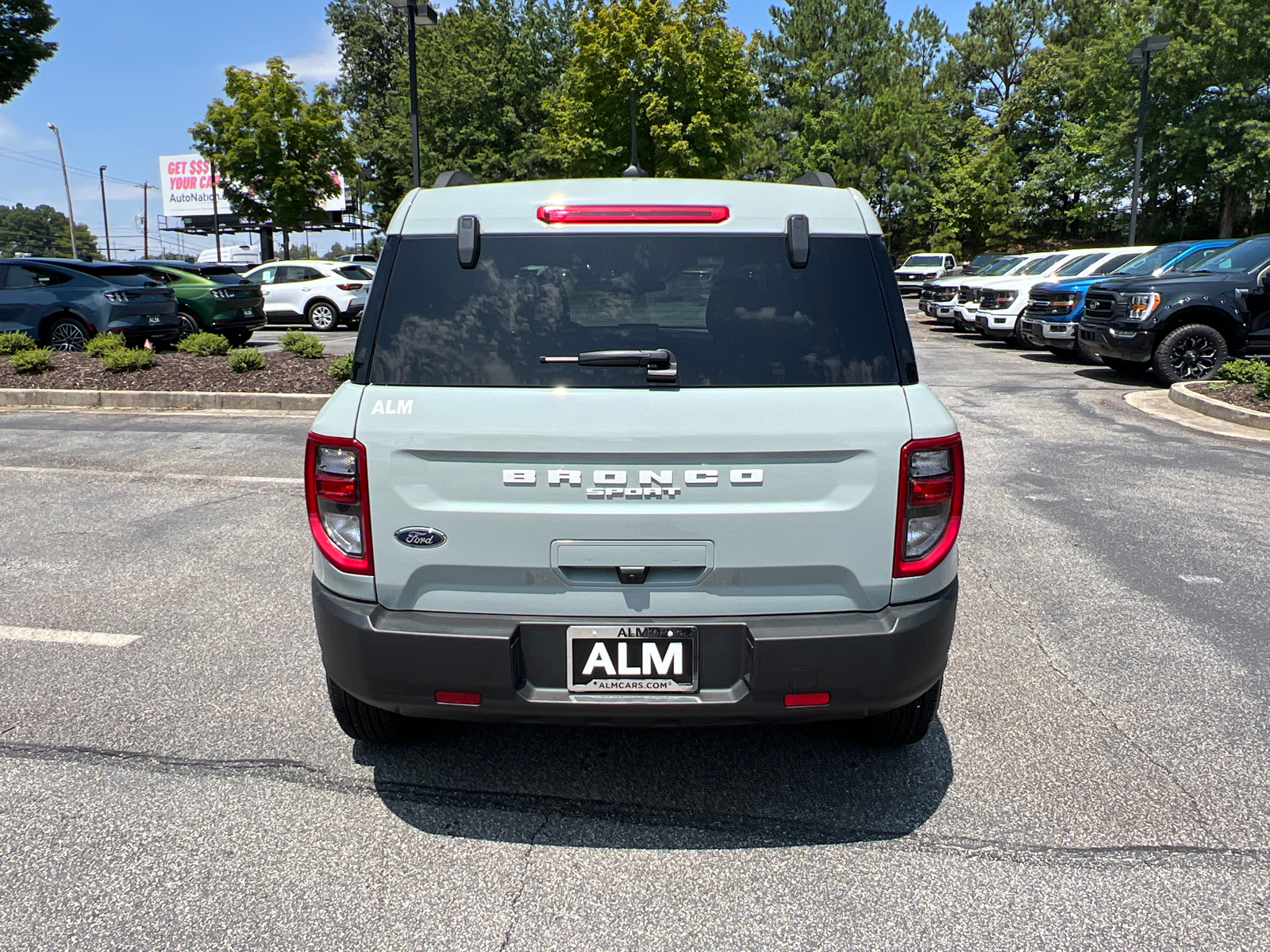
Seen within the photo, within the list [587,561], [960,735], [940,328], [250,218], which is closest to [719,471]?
[587,561]

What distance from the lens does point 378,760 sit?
339 cm

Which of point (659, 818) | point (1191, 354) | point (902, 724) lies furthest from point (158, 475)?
point (1191, 354)

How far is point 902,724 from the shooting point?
3.26m

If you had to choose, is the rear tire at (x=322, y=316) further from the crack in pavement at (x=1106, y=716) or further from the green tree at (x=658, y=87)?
the crack in pavement at (x=1106, y=716)

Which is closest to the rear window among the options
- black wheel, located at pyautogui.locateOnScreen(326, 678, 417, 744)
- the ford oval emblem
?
the ford oval emblem

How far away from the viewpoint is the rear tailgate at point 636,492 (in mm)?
2633

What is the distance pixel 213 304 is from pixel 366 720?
16.1m

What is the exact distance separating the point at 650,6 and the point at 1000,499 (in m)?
32.4

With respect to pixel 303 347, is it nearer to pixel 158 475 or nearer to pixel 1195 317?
pixel 158 475

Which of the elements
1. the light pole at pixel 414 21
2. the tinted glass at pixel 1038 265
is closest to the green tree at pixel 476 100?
the light pole at pixel 414 21

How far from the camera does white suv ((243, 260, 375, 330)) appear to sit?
876 inches

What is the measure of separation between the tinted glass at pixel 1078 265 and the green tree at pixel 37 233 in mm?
142672

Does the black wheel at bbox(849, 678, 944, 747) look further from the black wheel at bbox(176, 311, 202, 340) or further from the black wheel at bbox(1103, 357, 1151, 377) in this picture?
the black wheel at bbox(176, 311, 202, 340)

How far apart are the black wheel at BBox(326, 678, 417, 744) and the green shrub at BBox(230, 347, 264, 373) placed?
1019cm
